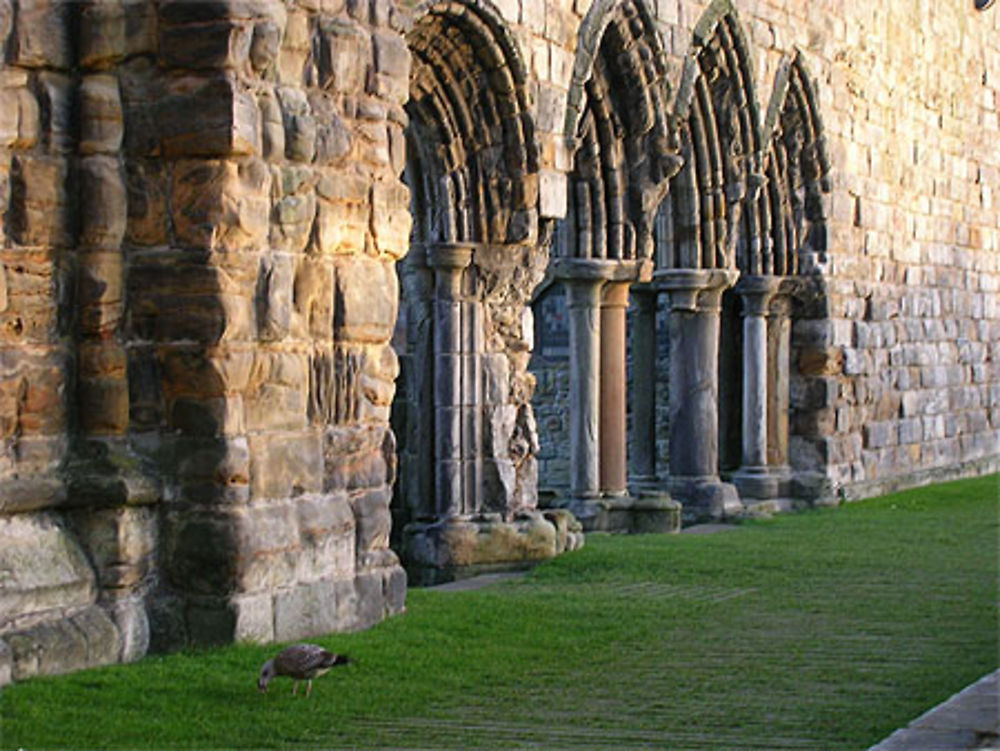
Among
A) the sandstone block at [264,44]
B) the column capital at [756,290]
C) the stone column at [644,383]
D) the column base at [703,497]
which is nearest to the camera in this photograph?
the sandstone block at [264,44]

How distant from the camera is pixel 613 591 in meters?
10.5

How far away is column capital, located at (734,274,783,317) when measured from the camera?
16.7 m

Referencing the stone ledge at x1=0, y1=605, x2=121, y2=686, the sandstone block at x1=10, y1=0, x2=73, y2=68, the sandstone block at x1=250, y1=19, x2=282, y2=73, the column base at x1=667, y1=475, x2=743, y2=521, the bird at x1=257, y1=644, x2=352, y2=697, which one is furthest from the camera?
the column base at x1=667, y1=475, x2=743, y2=521

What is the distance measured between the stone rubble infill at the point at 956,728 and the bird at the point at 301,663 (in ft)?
6.53

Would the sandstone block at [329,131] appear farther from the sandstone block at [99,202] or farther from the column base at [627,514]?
the column base at [627,514]

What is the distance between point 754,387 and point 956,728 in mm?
10920

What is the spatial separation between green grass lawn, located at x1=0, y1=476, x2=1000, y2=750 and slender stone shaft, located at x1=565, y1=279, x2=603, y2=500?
2.02 m

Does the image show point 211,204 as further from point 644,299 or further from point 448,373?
point 644,299

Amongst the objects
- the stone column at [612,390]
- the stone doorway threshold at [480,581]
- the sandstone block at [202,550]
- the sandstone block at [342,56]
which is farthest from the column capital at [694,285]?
the sandstone block at [202,550]

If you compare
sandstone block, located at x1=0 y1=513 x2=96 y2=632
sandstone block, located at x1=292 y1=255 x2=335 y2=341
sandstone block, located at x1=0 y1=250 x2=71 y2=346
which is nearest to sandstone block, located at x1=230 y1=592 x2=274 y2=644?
sandstone block, located at x1=0 y1=513 x2=96 y2=632

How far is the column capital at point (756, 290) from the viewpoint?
54.8ft

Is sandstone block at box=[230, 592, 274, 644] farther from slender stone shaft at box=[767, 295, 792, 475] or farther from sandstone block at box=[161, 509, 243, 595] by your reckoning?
slender stone shaft at box=[767, 295, 792, 475]

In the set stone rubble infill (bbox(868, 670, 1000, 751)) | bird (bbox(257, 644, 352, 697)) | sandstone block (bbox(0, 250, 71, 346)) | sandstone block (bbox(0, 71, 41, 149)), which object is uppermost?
sandstone block (bbox(0, 71, 41, 149))

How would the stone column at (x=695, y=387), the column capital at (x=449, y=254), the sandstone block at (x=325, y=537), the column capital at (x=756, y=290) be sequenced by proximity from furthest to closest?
the column capital at (x=756, y=290), the stone column at (x=695, y=387), the column capital at (x=449, y=254), the sandstone block at (x=325, y=537)
